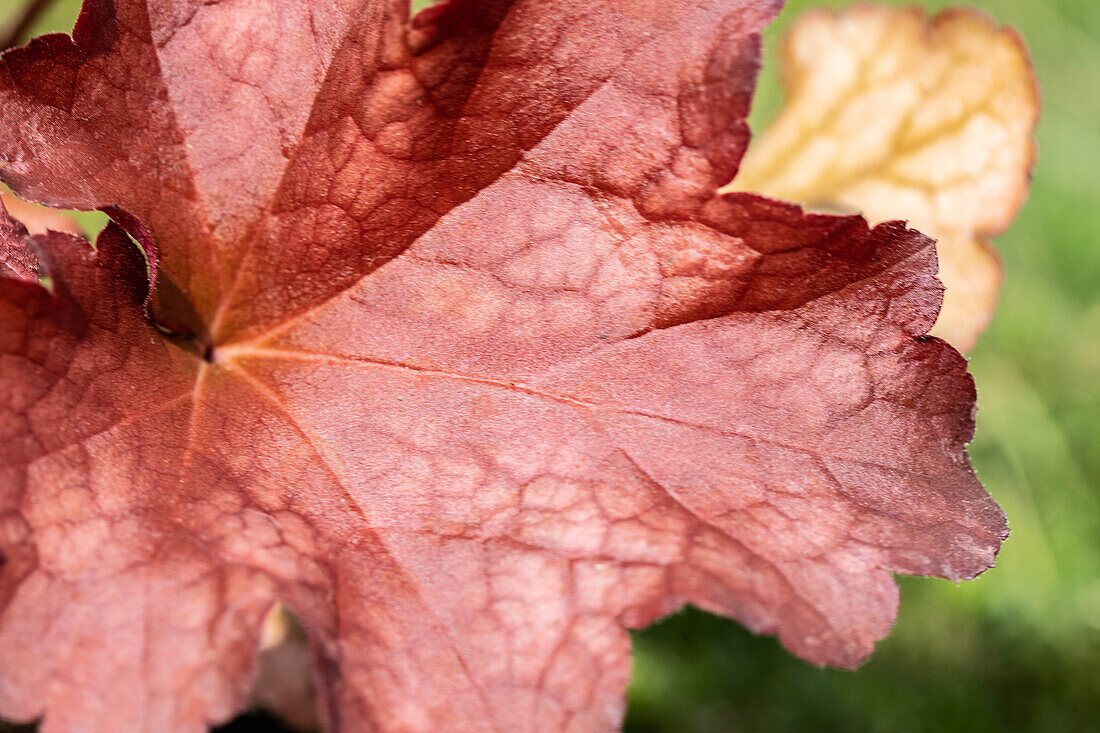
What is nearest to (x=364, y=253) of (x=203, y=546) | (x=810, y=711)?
(x=203, y=546)

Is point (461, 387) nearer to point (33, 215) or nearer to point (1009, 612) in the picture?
point (33, 215)

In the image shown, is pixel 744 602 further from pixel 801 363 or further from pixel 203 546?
pixel 203 546

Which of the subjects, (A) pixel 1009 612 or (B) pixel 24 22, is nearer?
(B) pixel 24 22

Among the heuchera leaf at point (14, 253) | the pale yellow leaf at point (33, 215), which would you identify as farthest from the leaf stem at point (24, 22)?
the heuchera leaf at point (14, 253)

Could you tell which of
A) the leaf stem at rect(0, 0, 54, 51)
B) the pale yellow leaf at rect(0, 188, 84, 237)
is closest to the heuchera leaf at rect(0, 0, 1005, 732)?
the pale yellow leaf at rect(0, 188, 84, 237)

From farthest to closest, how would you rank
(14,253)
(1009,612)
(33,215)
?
(1009,612) → (33,215) → (14,253)

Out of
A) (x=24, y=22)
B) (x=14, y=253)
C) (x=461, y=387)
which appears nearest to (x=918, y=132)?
(x=461, y=387)

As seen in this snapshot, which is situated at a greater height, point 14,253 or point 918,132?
point 14,253

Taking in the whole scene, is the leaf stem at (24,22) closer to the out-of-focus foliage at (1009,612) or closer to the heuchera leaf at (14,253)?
the heuchera leaf at (14,253)

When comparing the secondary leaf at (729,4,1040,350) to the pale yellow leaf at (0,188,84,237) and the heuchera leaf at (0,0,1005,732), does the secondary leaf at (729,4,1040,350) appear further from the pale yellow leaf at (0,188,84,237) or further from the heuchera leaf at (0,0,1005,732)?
the pale yellow leaf at (0,188,84,237)
